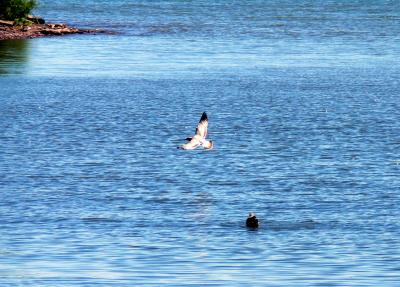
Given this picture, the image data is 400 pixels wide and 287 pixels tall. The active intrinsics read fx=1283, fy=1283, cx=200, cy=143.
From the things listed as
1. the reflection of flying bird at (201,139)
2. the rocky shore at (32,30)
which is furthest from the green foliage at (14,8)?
the reflection of flying bird at (201,139)

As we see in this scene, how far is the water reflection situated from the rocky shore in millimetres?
2158

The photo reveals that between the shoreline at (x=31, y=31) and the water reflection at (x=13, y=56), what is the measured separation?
1.99m

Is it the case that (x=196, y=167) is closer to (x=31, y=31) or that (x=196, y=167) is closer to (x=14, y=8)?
(x=14, y=8)

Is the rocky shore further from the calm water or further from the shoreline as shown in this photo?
the calm water

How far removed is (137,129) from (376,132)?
11303 millimetres

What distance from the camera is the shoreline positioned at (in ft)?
376

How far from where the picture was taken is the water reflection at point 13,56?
91.0 metres

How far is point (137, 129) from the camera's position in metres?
61.2

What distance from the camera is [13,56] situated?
329 feet

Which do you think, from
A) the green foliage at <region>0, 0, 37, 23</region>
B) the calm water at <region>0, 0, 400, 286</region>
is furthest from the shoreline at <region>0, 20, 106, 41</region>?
the calm water at <region>0, 0, 400, 286</region>

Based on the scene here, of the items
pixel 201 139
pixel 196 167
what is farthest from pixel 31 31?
pixel 201 139

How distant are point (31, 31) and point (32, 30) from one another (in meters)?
0.64

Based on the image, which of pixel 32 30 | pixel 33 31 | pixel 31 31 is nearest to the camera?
pixel 31 31

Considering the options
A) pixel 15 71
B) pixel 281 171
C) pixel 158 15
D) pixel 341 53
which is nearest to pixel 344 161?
pixel 281 171
